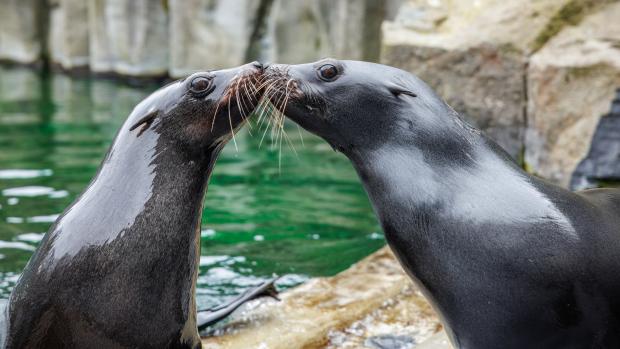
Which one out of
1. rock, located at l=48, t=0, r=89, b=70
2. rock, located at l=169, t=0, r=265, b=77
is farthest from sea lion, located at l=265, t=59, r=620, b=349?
rock, located at l=48, t=0, r=89, b=70

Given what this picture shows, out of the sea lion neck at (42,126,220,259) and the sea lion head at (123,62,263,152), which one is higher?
the sea lion head at (123,62,263,152)

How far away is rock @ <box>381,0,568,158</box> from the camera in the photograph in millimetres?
5777

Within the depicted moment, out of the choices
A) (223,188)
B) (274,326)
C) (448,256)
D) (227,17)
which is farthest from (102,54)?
(448,256)

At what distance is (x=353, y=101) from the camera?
10.2 ft

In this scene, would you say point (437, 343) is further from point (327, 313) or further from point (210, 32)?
point (210, 32)

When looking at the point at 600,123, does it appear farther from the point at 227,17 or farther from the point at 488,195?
the point at 227,17

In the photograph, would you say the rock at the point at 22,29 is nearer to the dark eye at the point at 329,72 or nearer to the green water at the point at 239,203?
the green water at the point at 239,203

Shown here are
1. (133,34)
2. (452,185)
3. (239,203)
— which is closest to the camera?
(452,185)

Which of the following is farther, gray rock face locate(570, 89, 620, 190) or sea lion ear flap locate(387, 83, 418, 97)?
gray rock face locate(570, 89, 620, 190)

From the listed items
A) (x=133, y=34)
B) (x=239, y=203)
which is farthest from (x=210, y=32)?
(x=239, y=203)

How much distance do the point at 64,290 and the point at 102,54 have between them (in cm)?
1254

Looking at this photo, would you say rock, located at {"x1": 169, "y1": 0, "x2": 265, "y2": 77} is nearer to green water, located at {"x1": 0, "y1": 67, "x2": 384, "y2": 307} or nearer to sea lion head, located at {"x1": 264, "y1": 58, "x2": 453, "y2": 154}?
green water, located at {"x1": 0, "y1": 67, "x2": 384, "y2": 307}

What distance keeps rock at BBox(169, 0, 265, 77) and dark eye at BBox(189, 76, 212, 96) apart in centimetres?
951

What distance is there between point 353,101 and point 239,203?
324cm
